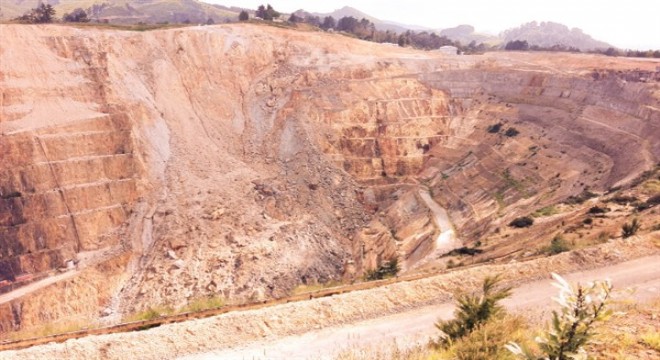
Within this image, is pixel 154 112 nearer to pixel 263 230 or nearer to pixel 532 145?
pixel 263 230

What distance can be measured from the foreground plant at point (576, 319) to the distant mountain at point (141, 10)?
15507 centimetres

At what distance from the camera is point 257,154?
46.5 meters

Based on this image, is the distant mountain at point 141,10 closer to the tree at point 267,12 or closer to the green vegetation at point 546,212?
the tree at point 267,12

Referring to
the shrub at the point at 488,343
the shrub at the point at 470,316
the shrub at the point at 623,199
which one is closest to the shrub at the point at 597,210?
the shrub at the point at 623,199

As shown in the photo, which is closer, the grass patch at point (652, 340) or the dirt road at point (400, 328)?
the grass patch at point (652, 340)

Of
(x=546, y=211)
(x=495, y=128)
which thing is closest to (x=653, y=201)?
(x=546, y=211)

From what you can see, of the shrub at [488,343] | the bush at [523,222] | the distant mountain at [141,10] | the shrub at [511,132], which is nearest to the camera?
the shrub at [488,343]

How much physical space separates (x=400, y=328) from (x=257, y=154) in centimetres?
3516

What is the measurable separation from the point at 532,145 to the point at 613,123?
7176 millimetres

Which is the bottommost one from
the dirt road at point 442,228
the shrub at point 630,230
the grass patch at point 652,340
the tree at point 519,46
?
the dirt road at point 442,228

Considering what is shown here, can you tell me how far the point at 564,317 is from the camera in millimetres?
5434

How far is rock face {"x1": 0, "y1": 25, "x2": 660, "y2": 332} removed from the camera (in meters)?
34.4

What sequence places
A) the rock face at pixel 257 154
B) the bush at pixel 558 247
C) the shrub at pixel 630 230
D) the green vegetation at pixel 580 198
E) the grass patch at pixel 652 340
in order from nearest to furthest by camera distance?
the grass patch at pixel 652 340
the shrub at pixel 630 230
the bush at pixel 558 247
the green vegetation at pixel 580 198
the rock face at pixel 257 154

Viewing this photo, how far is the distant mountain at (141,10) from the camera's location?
492 ft
